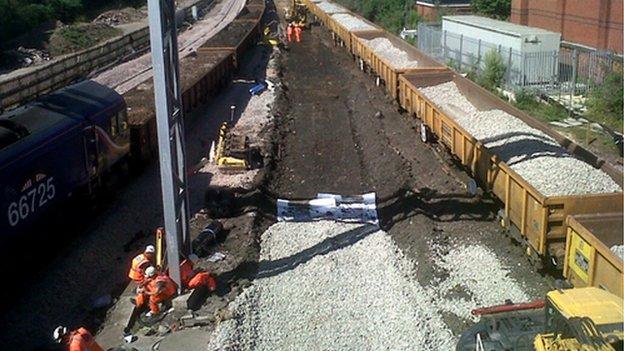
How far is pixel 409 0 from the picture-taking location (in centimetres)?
5634

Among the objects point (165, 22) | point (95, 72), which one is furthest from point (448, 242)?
point (95, 72)

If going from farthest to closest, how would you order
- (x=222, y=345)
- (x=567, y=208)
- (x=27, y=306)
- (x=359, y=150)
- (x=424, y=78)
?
(x=424, y=78), (x=359, y=150), (x=27, y=306), (x=567, y=208), (x=222, y=345)

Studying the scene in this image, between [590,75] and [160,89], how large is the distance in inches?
746

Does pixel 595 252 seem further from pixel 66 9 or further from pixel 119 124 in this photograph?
pixel 66 9

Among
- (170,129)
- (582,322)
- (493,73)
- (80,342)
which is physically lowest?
(80,342)

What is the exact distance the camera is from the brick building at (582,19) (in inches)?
1145

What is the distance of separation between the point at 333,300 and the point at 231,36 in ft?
111

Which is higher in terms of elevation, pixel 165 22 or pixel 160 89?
pixel 165 22

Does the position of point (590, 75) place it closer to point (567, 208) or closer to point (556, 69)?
point (556, 69)

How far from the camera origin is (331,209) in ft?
52.1

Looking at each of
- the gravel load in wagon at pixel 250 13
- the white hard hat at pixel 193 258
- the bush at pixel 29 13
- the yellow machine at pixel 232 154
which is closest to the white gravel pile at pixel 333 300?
the white hard hat at pixel 193 258

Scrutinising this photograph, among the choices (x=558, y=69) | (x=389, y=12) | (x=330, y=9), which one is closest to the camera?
(x=558, y=69)

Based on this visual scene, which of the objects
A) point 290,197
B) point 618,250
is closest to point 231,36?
point 290,197

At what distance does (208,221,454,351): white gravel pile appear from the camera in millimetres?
10523
